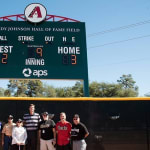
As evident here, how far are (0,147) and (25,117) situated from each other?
103cm

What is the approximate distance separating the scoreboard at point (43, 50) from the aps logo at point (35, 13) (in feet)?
0.91

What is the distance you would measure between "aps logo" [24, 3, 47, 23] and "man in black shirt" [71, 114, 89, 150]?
22.1 feet

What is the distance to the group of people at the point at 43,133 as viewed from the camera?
5680 mm

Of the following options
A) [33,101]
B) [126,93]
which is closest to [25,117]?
[33,101]

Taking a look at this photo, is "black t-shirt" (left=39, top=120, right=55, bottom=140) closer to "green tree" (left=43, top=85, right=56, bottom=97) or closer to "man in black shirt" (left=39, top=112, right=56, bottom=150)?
"man in black shirt" (left=39, top=112, right=56, bottom=150)

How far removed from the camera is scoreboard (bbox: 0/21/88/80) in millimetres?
10320

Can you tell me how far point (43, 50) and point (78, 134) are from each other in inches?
229

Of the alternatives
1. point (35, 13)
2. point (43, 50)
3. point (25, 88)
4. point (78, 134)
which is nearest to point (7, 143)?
point (78, 134)

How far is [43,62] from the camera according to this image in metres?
10.5

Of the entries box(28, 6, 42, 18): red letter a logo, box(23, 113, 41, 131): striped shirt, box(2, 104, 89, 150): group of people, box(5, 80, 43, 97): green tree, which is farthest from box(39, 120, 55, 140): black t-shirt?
box(5, 80, 43, 97): green tree

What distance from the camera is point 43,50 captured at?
419 inches

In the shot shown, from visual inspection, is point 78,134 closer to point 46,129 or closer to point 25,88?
point 46,129

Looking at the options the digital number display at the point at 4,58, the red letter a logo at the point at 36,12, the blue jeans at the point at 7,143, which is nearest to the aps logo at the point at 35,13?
the red letter a logo at the point at 36,12

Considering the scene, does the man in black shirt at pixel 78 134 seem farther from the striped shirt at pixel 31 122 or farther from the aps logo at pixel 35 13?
the aps logo at pixel 35 13
